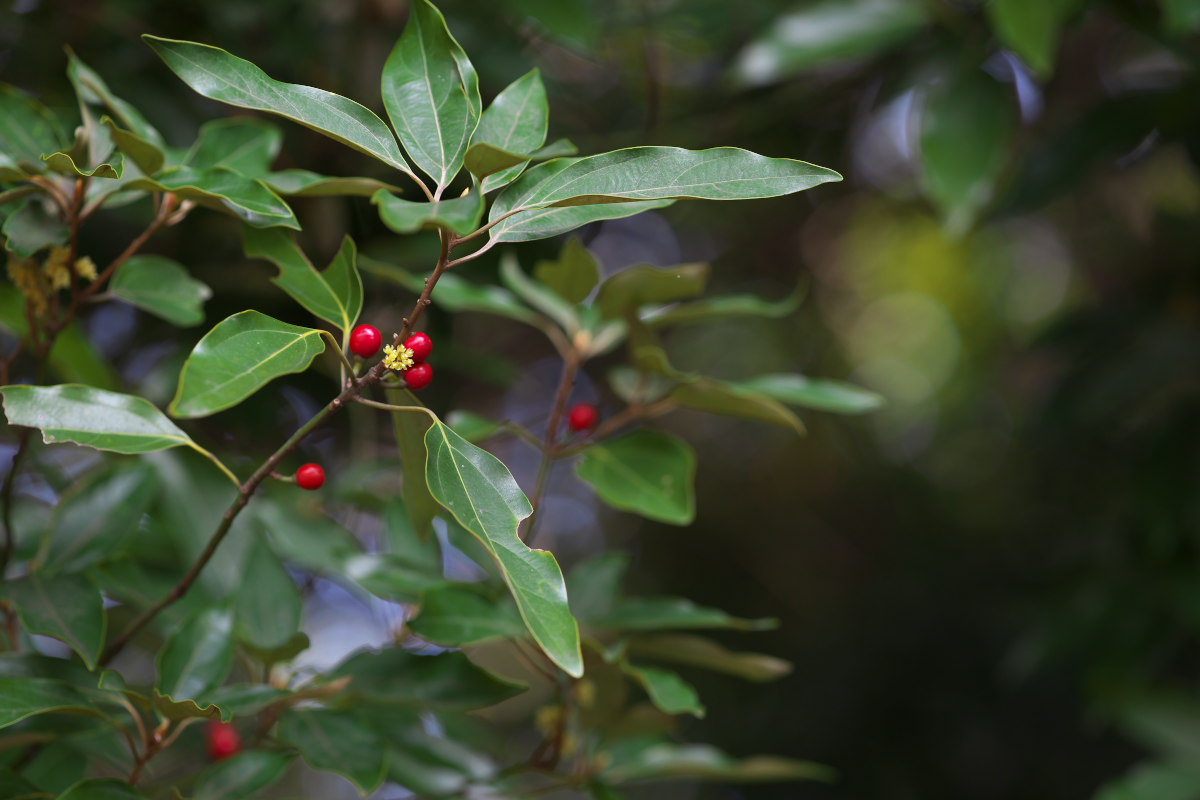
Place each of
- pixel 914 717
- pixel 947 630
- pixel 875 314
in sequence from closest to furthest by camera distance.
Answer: pixel 914 717 → pixel 947 630 → pixel 875 314

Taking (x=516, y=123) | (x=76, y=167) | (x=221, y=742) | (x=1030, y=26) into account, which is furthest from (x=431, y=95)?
(x=1030, y=26)

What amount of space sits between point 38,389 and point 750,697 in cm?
170

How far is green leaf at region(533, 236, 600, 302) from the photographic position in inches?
23.3

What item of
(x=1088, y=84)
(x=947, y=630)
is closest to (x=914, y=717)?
(x=947, y=630)

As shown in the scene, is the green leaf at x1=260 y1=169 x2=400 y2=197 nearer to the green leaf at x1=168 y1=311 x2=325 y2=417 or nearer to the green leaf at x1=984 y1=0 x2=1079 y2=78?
the green leaf at x1=168 y1=311 x2=325 y2=417

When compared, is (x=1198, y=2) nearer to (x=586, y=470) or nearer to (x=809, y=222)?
(x=586, y=470)

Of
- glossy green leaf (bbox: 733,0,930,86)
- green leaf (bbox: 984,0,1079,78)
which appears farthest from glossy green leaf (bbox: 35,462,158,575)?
green leaf (bbox: 984,0,1079,78)

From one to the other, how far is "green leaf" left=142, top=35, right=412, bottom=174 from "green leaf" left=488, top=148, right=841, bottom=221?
65 millimetres

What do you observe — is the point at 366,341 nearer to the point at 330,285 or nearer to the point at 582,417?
the point at 330,285

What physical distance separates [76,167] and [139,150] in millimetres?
55

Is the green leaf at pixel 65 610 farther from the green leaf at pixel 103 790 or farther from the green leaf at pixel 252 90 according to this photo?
the green leaf at pixel 252 90

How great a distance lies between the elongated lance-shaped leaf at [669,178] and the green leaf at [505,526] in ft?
0.30

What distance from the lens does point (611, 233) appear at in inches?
78.1

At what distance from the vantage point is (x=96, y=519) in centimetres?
58
